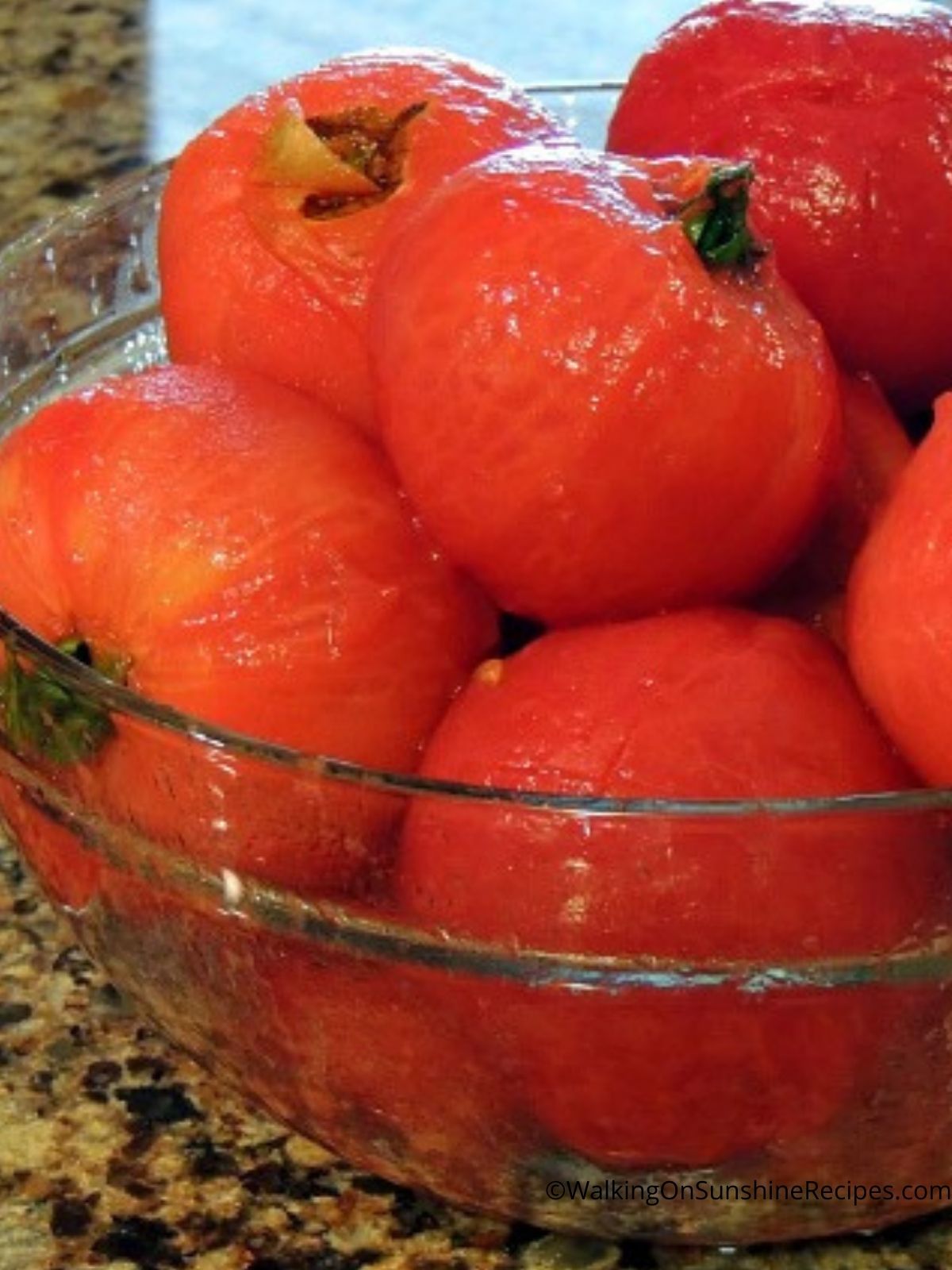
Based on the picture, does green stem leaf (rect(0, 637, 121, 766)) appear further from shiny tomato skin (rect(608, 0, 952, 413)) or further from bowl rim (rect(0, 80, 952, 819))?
shiny tomato skin (rect(608, 0, 952, 413))

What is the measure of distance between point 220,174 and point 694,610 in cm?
19

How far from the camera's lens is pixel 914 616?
0.54 m

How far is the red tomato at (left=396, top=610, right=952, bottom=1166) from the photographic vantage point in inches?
19.9

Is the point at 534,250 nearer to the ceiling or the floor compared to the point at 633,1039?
nearer to the ceiling

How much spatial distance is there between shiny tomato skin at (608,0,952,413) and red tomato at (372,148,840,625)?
55 mm

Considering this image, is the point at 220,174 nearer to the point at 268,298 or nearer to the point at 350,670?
the point at 268,298

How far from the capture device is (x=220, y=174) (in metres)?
0.66

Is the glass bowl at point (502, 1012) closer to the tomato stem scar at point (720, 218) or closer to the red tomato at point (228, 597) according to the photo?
the red tomato at point (228, 597)

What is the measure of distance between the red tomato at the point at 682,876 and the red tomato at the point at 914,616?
11 millimetres

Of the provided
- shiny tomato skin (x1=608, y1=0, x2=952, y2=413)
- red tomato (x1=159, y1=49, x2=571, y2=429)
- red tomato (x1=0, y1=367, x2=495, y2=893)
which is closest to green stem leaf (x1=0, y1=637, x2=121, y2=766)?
red tomato (x1=0, y1=367, x2=495, y2=893)

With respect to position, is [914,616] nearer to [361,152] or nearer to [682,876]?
[682,876]

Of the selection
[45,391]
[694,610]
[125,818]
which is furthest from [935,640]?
[45,391]

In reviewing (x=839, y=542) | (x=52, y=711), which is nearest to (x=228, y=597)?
(x=52, y=711)

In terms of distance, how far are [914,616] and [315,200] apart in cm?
20
